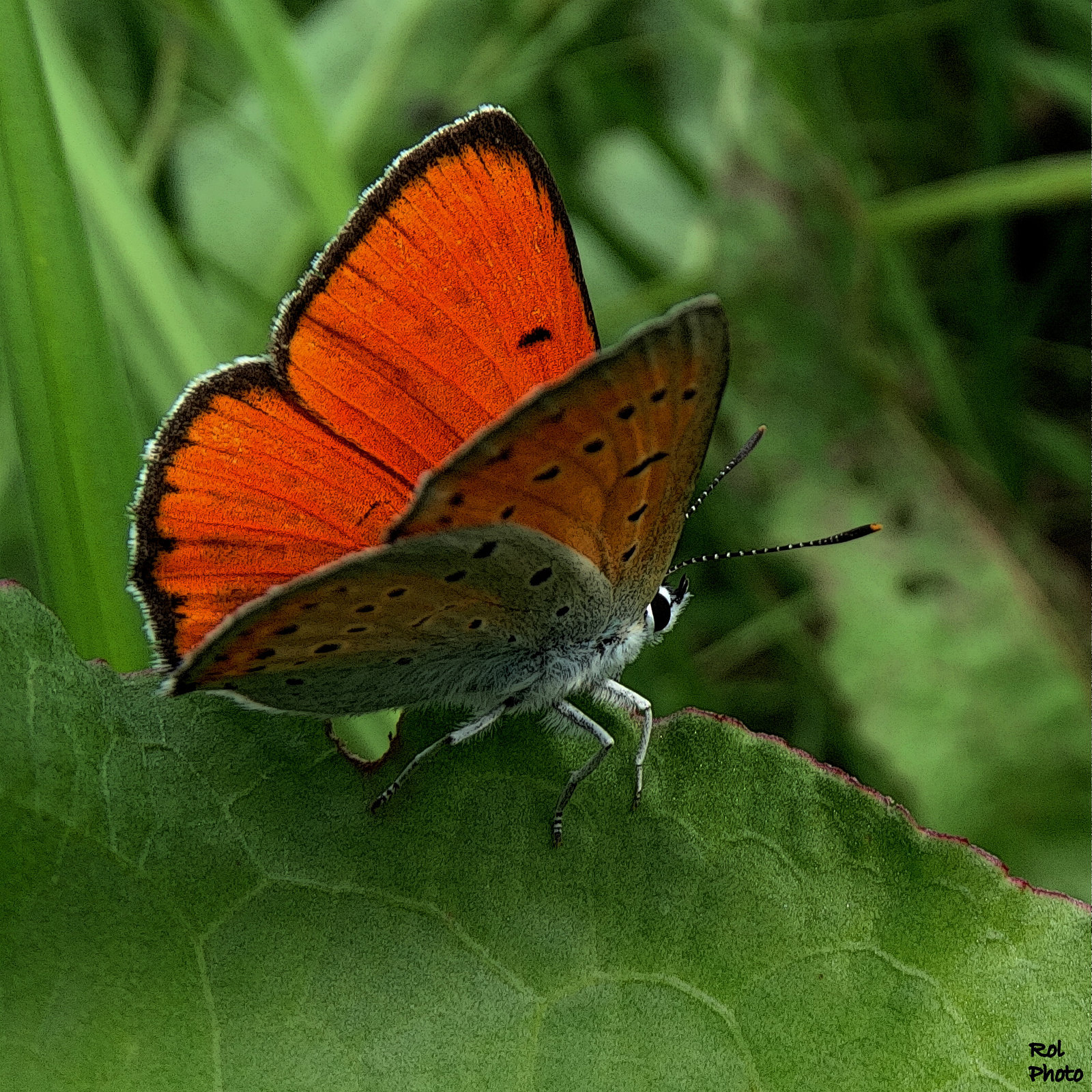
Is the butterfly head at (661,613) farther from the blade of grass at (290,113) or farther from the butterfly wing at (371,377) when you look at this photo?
the blade of grass at (290,113)

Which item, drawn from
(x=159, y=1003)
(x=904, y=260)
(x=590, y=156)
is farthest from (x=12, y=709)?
(x=590, y=156)

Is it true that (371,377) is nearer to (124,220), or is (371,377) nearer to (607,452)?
(607,452)

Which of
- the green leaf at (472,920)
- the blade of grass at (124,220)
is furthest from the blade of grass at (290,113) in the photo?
the green leaf at (472,920)

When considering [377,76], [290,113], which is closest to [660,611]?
[290,113]

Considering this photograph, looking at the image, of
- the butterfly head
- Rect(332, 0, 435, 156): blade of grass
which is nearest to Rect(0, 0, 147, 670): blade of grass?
the butterfly head

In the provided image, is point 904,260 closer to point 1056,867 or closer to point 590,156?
point 590,156

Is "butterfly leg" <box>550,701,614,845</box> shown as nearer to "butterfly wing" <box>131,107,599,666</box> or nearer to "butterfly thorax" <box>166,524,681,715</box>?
"butterfly thorax" <box>166,524,681,715</box>
